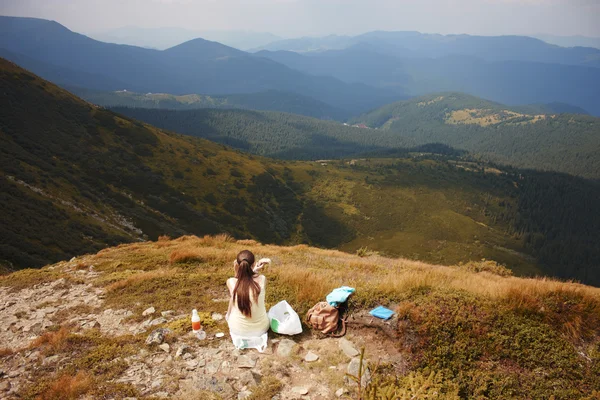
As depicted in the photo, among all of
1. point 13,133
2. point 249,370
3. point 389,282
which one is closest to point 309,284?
point 389,282

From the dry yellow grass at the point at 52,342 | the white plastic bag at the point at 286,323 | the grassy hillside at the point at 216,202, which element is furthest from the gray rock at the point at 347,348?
the grassy hillside at the point at 216,202

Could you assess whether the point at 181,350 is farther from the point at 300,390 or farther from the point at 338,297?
the point at 338,297

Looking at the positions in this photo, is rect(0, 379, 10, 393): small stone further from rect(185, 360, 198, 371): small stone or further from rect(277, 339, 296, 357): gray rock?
rect(277, 339, 296, 357): gray rock

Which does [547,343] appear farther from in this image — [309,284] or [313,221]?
[313,221]

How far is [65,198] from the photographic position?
54594 mm

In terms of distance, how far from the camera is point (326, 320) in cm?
823

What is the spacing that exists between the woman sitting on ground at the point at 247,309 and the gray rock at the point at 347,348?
192 cm

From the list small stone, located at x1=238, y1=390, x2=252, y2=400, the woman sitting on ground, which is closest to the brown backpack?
the woman sitting on ground

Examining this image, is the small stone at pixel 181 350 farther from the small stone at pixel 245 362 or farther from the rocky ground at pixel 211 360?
the small stone at pixel 245 362

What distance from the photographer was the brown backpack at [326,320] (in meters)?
8.12

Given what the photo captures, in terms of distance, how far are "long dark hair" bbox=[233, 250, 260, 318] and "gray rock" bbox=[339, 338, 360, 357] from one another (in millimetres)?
2402

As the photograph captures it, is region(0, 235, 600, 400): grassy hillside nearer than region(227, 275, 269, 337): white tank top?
Yes

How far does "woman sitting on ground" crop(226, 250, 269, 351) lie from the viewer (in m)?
7.71

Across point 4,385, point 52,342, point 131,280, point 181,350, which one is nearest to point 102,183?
point 131,280
